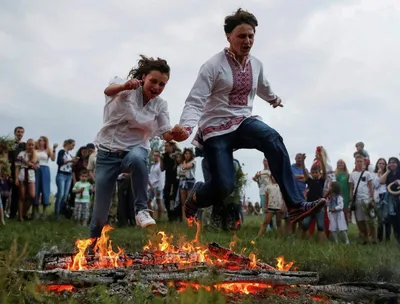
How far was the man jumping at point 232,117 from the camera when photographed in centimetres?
545

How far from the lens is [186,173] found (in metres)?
13.5

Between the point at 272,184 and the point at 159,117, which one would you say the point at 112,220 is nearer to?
the point at 272,184

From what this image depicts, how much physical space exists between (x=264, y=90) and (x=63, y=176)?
26.7ft

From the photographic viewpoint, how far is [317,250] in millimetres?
7832

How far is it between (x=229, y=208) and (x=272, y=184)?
1.05 metres

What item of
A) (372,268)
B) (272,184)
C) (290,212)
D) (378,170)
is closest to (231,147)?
(290,212)

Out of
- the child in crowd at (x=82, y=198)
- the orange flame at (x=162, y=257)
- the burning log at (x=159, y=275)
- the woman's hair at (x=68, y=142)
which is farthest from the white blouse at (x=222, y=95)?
the woman's hair at (x=68, y=142)

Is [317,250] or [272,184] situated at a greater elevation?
[272,184]

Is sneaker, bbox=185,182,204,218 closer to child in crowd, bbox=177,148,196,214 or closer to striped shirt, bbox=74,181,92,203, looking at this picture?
striped shirt, bbox=74,181,92,203

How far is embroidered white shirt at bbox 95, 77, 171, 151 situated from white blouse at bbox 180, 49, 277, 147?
51 centimetres

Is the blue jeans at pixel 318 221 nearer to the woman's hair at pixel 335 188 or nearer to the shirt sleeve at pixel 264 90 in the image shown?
the woman's hair at pixel 335 188

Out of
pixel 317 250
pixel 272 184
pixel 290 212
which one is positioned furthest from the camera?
pixel 272 184

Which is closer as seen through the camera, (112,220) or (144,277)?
(144,277)

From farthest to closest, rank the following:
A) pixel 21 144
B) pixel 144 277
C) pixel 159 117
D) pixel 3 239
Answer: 1. pixel 21 144
2. pixel 3 239
3. pixel 159 117
4. pixel 144 277
